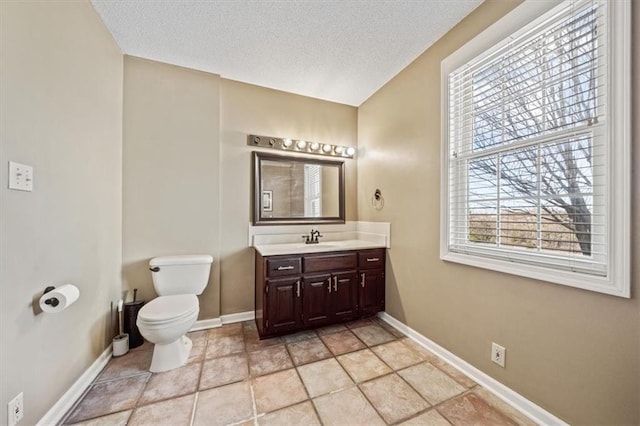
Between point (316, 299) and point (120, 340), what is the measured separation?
159 centimetres

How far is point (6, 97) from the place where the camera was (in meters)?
1.06

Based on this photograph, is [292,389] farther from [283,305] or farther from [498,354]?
[498,354]

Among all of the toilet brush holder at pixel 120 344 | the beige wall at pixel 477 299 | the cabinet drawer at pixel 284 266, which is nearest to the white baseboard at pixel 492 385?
the beige wall at pixel 477 299

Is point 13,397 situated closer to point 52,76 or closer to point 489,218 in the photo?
point 52,76

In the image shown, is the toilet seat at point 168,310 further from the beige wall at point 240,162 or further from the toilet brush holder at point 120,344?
the beige wall at point 240,162

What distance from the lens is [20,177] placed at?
113 cm

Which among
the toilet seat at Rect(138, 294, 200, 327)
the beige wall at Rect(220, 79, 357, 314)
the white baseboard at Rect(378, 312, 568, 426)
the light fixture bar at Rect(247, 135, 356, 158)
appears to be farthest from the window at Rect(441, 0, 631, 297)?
the toilet seat at Rect(138, 294, 200, 327)

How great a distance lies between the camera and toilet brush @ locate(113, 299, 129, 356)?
1.89 meters

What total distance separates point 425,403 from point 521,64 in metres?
2.11

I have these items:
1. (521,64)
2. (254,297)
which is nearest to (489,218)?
(521,64)

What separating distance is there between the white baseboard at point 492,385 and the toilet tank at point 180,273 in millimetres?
1949

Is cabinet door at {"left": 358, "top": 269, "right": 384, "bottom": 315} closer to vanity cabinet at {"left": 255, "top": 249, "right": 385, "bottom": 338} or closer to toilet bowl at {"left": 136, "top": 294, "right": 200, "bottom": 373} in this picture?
vanity cabinet at {"left": 255, "top": 249, "right": 385, "bottom": 338}

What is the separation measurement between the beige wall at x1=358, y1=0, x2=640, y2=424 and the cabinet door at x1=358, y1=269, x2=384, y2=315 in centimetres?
9

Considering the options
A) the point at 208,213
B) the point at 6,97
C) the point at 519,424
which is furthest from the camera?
the point at 208,213
